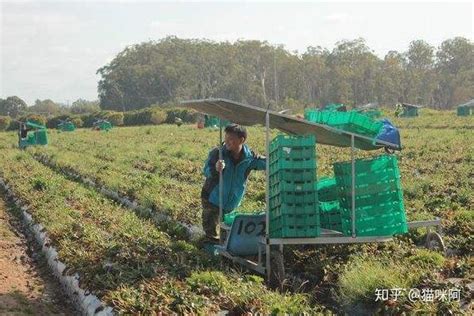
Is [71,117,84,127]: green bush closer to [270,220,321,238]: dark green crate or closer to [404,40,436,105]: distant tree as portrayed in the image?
[404,40,436,105]: distant tree

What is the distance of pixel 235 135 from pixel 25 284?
297 cm

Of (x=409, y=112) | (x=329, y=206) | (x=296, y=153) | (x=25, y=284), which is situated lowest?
(x=25, y=284)

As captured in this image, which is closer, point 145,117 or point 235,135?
point 235,135

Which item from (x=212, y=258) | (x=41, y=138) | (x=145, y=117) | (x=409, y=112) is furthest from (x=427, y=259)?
(x=145, y=117)

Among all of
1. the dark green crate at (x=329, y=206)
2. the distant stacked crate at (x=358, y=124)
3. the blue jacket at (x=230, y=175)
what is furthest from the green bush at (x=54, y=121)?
the distant stacked crate at (x=358, y=124)

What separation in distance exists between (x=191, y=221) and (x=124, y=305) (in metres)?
3.99

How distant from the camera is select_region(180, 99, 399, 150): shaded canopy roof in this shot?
20.1 ft

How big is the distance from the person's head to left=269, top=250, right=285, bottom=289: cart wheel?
4.92 ft

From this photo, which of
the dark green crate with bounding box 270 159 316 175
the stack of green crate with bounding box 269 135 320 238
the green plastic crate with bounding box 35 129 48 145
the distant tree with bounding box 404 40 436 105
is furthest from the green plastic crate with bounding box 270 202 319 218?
the distant tree with bounding box 404 40 436 105

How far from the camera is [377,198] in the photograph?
20.8 feet

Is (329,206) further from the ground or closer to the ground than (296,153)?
closer to the ground

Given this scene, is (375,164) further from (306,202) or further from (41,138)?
(41,138)

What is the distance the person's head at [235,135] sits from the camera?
7035mm

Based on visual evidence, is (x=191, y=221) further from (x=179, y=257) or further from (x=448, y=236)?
(x=448, y=236)
